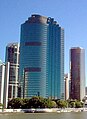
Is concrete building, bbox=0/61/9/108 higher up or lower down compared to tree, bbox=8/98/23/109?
higher up

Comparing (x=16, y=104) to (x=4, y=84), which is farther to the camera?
(x=4, y=84)

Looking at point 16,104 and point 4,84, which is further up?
point 4,84

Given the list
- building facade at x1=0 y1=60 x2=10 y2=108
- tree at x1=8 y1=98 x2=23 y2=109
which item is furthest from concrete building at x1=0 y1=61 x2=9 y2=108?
tree at x1=8 y1=98 x2=23 y2=109

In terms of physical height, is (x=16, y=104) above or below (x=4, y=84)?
below

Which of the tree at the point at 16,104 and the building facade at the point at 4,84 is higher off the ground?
the building facade at the point at 4,84

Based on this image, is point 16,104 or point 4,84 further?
point 4,84

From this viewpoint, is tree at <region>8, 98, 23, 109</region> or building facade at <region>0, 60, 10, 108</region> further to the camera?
building facade at <region>0, 60, 10, 108</region>

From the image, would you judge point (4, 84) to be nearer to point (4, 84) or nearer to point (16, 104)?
point (4, 84)

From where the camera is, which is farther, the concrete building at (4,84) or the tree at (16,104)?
the concrete building at (4,84)

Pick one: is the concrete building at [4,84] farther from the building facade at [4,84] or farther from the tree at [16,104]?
the tree at [16,104]

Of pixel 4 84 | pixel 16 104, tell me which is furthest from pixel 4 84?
pixel 16 104

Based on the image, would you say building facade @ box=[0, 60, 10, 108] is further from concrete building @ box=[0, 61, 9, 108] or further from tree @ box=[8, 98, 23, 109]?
tree @ box=[8, 98, 23, 109]

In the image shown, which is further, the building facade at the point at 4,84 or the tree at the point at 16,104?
the building facade at the point at 4,84

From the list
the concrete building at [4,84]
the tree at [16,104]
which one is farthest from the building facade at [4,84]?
the tree at [16,104]
